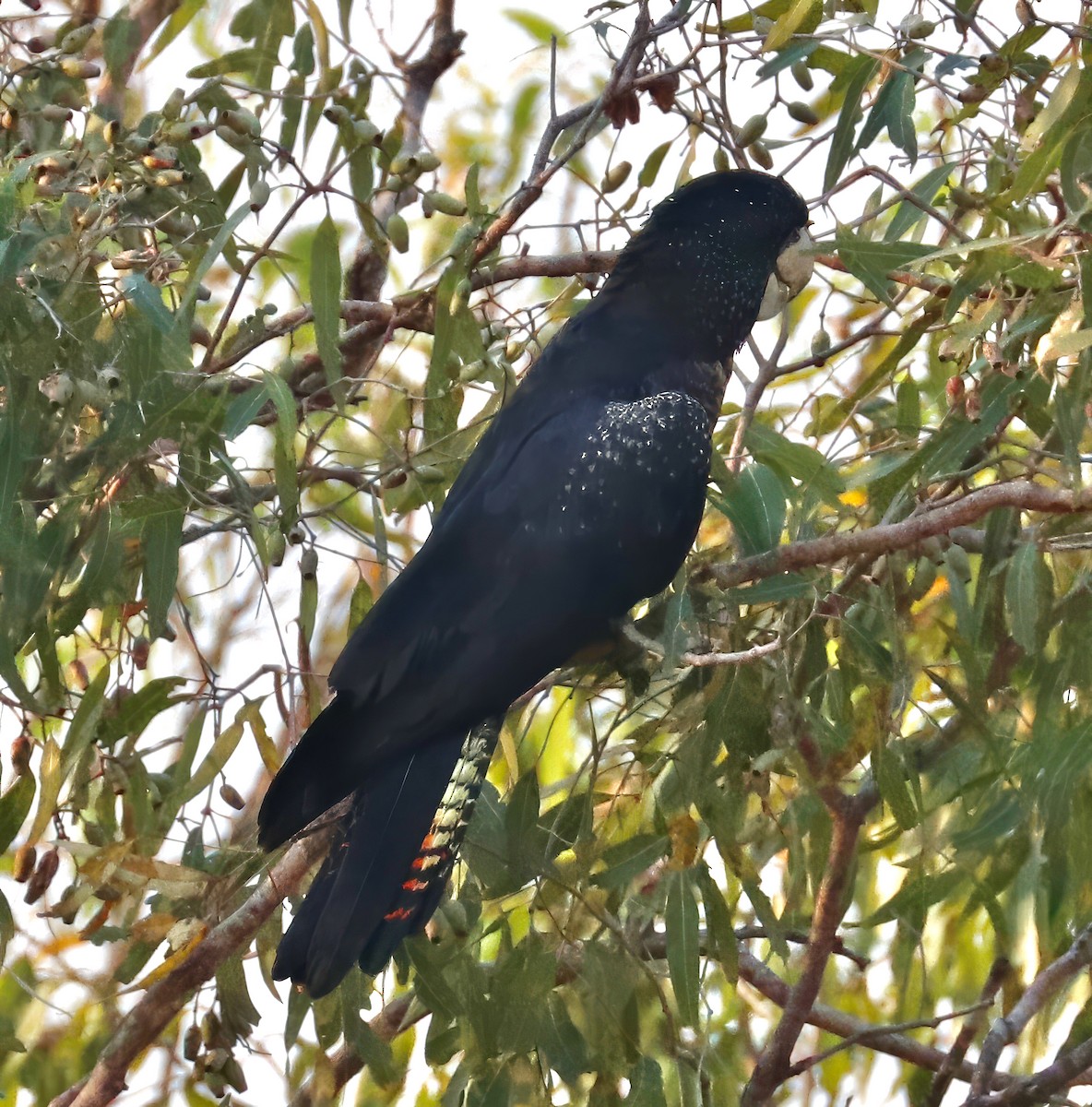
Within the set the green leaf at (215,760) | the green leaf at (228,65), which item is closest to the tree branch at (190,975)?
the green leaf at (215,760)

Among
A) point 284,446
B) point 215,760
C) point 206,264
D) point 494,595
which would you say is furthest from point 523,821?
point 206,264

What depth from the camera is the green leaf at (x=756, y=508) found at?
5.29ft

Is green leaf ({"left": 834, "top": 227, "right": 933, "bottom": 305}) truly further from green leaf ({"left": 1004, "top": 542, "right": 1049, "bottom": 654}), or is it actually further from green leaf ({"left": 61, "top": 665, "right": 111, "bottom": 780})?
green leaf ({"left": 61, "top": 665, "right": 111, "bottom": 780})

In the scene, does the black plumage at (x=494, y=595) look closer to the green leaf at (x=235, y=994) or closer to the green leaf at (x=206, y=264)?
the green leaf at (x=235, y=994)

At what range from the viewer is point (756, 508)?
1.64 meters

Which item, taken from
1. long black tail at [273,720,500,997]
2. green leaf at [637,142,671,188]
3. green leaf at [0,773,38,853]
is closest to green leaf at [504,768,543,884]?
long black tail at [273,720,500,997]

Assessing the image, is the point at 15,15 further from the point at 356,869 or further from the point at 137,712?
the point at 356,869

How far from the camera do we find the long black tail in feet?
4.94

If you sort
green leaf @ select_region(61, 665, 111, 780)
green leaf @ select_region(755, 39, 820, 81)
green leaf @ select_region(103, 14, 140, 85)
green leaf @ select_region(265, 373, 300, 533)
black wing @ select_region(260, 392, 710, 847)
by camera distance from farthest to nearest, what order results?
green leaf @ select_region(103, 14, 140, 85) < green leaf @ select_region(755, 39, 820, 81) < green leaf @ select_region(61, 665, 111, 780) < black wing @ select_region(260, 392, 710, 847) < green leaf @ select_region(265, 373, 300, 533)

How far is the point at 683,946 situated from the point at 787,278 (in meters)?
1.08

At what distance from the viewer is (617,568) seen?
1731mm

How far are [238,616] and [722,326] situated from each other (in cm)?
86

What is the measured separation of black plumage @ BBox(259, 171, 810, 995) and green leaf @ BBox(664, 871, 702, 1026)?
0.27 metres

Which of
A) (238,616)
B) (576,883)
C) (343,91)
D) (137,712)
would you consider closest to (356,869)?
(576,883)
